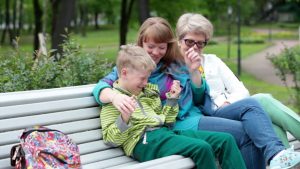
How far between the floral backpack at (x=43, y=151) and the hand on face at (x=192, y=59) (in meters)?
1.16

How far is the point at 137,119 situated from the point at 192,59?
2.09 ft

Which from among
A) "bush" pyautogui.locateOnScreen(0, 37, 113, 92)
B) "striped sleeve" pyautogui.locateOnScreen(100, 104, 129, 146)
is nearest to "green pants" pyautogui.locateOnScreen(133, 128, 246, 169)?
"striped sleeve" pyautogui.locateOnScreen(100, 104, 129, 146)

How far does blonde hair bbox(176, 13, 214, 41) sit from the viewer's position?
4.29 metres

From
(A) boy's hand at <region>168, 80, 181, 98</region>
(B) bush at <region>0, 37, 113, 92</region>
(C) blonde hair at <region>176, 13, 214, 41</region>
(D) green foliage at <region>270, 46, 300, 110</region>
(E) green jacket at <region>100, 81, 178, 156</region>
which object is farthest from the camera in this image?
(D) green foliage at <region>270, 46, 300, 110</region>

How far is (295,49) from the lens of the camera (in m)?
8.36

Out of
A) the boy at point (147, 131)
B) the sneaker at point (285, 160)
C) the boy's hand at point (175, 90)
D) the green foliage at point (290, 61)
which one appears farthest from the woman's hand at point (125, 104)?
the green foliage at point (290, 61)

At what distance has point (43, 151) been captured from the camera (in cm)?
335

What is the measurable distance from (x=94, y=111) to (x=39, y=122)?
1.62 feet

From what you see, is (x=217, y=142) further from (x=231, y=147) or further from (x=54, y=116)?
(x=54, y=116)

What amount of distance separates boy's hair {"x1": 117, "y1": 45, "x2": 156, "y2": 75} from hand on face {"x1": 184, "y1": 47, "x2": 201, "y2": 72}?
418 mm

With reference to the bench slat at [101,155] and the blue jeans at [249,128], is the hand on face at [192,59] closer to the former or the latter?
the blue jeans at [249,128]

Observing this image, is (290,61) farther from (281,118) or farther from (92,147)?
(92,147)

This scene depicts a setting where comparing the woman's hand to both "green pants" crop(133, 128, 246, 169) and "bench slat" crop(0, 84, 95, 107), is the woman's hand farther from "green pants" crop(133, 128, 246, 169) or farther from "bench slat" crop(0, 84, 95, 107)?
"bench slat" crop(0, 84, 95, 107)

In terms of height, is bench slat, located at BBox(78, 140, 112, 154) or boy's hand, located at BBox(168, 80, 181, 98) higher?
boy's hand, located at BBox(168, 80, 181, 98)
